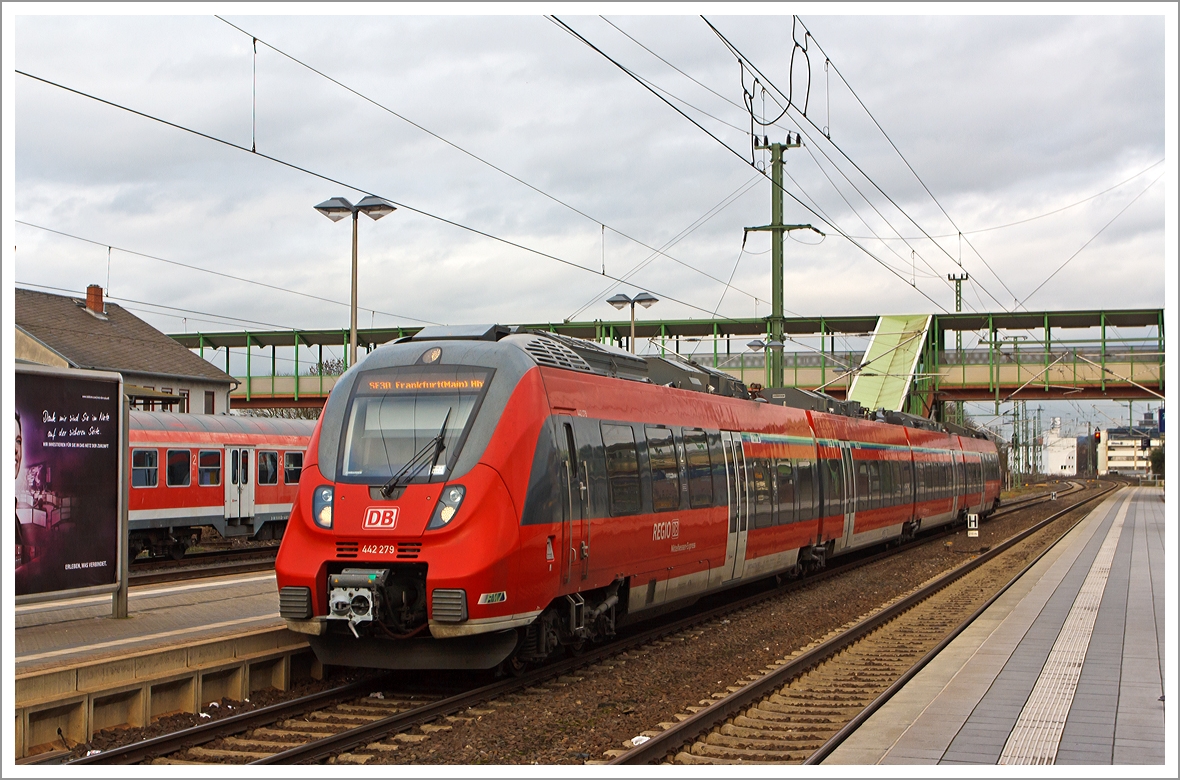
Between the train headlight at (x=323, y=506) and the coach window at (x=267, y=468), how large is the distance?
58.0ft

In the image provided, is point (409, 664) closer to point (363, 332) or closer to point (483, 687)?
point (483, 687)

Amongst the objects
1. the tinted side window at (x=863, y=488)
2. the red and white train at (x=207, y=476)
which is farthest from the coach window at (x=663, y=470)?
the red and white train at (x=207, y=476)

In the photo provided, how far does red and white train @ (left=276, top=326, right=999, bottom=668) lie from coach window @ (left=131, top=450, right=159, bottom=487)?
1357 cm

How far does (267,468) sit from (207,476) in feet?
7.39

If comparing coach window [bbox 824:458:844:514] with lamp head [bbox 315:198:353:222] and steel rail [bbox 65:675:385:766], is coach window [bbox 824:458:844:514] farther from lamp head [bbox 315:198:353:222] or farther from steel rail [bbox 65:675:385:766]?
steel rail [bbox 65:675:385:766]

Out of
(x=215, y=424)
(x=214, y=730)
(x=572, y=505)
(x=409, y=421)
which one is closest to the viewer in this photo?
(x=214, y=730)

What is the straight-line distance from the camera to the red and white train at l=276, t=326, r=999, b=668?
9.90 meters

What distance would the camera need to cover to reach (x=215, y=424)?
26.1 metres

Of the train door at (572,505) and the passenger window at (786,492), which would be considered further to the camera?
the passenger window at (786,492)

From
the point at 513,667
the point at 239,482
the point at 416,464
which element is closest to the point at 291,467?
the point at 239,482

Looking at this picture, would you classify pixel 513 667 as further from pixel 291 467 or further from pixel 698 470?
pixel 291 467

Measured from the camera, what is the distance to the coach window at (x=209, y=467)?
25.1m

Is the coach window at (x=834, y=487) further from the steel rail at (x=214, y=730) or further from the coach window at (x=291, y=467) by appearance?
the coach window at (x=291, y=467)

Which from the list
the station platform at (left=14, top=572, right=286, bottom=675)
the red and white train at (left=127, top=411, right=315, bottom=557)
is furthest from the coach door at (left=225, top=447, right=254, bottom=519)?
the station platform at (left=14, top=572, right=286, bottom=675)
